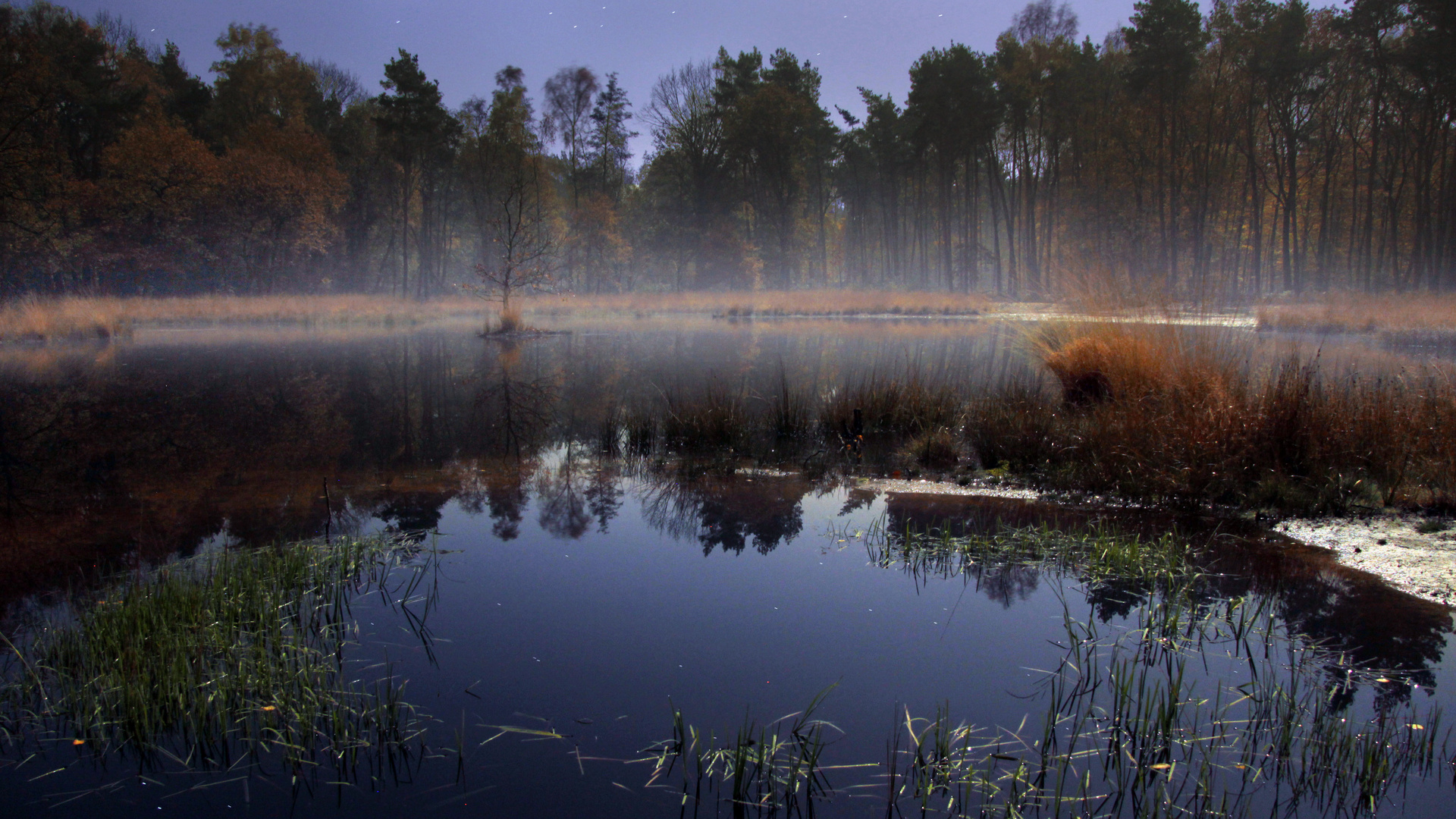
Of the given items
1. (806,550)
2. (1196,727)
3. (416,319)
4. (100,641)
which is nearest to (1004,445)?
(806,550)

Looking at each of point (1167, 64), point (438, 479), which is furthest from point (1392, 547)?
point (1167, 64)

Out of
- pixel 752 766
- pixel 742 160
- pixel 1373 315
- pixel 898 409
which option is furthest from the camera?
pixel 742 160

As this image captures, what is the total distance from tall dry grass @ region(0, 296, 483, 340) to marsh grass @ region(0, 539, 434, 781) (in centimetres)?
2168

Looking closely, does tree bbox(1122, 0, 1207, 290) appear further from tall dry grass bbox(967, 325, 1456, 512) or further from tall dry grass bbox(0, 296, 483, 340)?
tall dry grass bbox(0, 296, 483, 340)

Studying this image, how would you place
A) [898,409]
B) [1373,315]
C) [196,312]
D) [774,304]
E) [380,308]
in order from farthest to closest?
[774,304]
[380,308]
[196,312]
[1373,315]
[898,409]

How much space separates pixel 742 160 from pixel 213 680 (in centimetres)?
3981

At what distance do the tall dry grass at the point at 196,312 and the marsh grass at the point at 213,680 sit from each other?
21.7 metres

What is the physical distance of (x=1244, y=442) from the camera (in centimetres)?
539

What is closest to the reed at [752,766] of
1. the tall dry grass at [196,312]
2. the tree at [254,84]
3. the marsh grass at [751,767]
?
the marsh grass at [751,767]

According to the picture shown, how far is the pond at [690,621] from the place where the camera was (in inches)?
92.0

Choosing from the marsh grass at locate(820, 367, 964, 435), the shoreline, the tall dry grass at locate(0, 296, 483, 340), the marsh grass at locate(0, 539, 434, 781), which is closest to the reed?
the marsh grass at locate(0, 539, 434, 781)

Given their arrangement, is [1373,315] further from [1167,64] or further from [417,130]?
[417,130]

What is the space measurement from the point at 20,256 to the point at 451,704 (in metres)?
34.4

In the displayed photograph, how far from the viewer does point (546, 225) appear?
1535 inches
